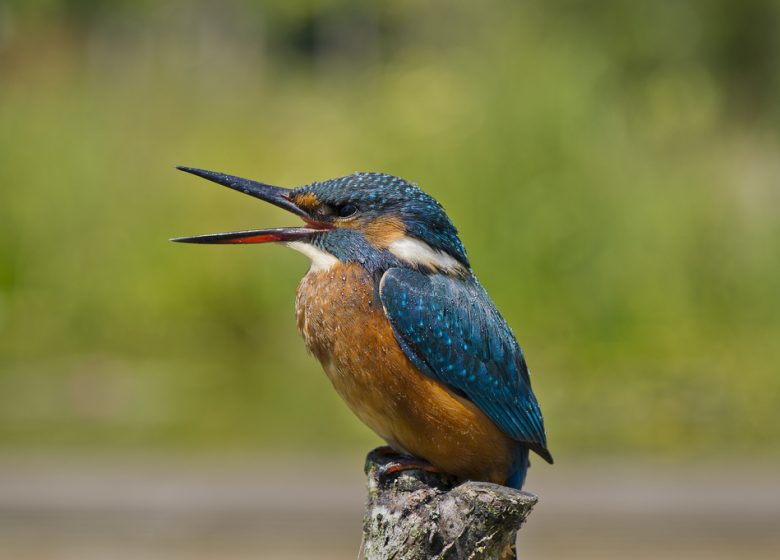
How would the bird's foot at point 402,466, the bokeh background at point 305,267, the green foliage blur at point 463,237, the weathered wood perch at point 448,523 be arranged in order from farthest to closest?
the green foliage blur at point 463,237, the bokeh background at point 305,267, the bird's foot at point 402,466, the weathered wood perch at point 448,523

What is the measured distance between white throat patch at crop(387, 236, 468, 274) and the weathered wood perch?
55 centimetres

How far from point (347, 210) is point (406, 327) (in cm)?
32

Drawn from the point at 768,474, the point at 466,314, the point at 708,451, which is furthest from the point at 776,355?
the point at 466,314

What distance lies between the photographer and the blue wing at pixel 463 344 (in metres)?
2.60

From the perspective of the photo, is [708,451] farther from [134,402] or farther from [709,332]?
[134,402]

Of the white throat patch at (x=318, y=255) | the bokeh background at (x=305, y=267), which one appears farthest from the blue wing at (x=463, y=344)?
the bokeh background at (x=305, y=267)

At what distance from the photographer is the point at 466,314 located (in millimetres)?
2660

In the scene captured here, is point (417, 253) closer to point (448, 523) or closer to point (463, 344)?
point (463, 344)

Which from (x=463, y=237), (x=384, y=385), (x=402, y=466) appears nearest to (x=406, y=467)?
(x=402, y=466)

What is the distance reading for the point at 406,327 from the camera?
2.59m

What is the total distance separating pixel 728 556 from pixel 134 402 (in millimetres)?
3872

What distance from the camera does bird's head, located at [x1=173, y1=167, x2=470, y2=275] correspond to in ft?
8.85

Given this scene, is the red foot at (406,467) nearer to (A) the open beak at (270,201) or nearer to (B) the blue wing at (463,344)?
(B) the blue wing at (463,344)

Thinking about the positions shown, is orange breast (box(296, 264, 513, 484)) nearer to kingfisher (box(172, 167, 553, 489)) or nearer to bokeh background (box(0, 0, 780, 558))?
kingfisher (box(172, 167, 553, 489))
